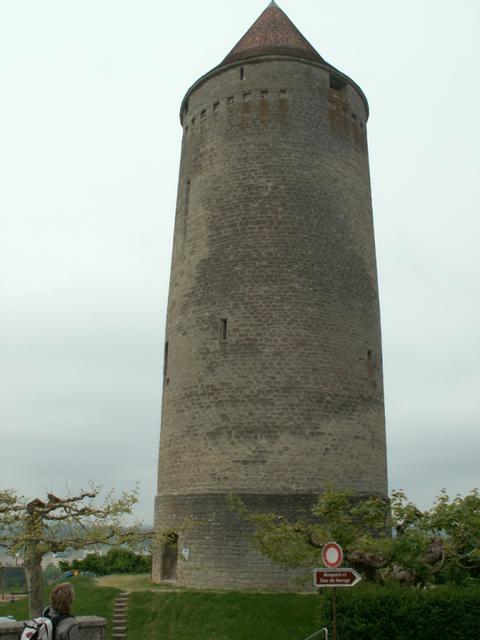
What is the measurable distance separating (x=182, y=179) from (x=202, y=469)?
10.5 metres

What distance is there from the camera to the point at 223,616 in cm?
1561

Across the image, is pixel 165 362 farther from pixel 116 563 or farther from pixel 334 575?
pixel 334 575

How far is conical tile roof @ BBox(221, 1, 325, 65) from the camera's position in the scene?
883 inches

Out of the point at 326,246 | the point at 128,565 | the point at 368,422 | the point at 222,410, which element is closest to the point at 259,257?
the point at 326,246

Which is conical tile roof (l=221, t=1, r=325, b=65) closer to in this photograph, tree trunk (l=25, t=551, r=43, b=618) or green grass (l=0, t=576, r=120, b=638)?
tree trunk (l=25, t=551, r=43, b=618)

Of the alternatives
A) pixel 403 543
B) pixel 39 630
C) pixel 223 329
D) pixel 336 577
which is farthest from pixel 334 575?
pixel 223 329

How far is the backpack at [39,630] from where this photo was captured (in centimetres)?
633

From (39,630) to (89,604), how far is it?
12658 millimetres

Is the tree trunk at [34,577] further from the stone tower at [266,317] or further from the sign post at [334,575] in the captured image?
the sign post at [334,575]

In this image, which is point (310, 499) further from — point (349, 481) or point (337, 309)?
point (337, 309)

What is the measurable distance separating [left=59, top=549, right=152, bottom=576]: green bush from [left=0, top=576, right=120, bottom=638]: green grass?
228 inches

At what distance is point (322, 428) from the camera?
19.0 meters

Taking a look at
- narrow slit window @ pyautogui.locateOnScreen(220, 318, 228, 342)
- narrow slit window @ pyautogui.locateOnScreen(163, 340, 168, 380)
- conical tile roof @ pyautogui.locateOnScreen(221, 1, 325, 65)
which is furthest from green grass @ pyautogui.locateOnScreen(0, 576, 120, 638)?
conical tile roof @ pyautogui.locateOnScreen(221, 1, 325, 65)

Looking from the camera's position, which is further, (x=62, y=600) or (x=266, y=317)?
(x=266, y=317)
